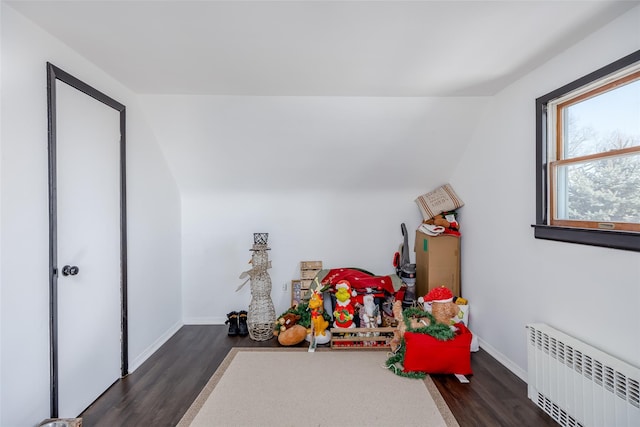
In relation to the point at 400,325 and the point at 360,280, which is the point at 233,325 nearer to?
the point at 360,280

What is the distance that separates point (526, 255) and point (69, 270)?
10.5 feet

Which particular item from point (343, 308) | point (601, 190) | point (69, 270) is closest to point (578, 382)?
point (601, 190)

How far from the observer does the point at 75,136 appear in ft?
6.28

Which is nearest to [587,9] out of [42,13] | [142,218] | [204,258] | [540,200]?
[540,200]

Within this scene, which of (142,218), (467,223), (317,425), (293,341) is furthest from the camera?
(467,223)

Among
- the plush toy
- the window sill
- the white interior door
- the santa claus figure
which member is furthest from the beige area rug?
the window sill

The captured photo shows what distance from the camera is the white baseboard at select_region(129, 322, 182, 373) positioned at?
250cm

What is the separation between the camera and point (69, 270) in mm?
1826

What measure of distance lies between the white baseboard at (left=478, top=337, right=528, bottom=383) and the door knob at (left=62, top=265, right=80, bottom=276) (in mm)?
3259

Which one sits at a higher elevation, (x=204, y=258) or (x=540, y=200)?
(x=540, y=200)

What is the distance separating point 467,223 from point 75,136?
11.2ft

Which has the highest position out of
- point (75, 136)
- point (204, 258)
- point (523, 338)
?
point (75, 136)

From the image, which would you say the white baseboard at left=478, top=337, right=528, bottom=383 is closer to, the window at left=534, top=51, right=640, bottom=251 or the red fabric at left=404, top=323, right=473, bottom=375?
the red fabric at left=404, top=323, right=473, bottom=375

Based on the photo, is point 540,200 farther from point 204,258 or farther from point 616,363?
point 204,258
